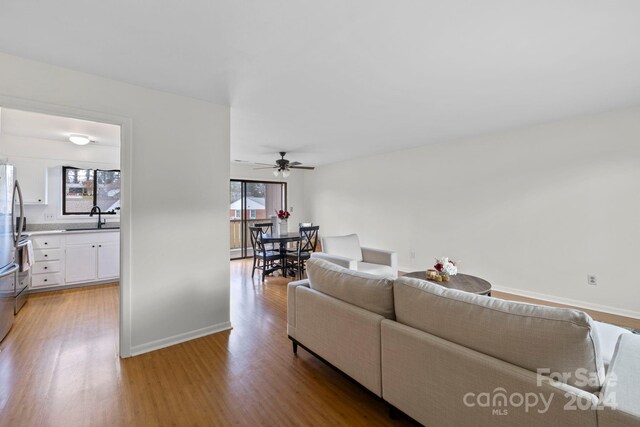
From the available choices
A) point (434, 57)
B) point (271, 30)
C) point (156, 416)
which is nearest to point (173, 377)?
point (156, 416)

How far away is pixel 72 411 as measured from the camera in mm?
1729

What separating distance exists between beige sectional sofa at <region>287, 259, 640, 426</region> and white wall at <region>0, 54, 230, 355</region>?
1.53 metres

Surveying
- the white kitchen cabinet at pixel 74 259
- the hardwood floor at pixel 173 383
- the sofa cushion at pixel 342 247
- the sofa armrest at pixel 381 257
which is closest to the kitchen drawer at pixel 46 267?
the white kitchen cabinet at pixel 74 259

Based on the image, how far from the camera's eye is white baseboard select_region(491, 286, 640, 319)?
3176 mm

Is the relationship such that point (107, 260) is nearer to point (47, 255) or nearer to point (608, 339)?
point (47, 255)

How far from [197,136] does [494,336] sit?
2.88 metres

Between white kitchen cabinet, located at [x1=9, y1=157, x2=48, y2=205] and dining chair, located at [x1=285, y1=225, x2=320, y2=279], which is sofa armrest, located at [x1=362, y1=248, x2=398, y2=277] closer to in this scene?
dining chair, located at [x1=285, y1=225, x2=320, y2=279]

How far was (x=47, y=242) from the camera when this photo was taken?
4.07 m

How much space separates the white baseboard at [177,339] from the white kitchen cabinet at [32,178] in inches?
143

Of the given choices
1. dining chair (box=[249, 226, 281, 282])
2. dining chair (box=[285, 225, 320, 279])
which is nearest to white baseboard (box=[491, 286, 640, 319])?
dining chair (box=[285, 225, 320, 279])

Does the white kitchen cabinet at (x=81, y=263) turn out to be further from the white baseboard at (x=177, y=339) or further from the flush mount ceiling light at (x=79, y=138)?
the white baseboard at (x=177, y=339)

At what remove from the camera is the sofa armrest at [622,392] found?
0.88 meters

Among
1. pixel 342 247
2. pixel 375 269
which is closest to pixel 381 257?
pixel 375 269

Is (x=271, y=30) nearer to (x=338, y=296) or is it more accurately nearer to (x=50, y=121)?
(x=338, y=296)
